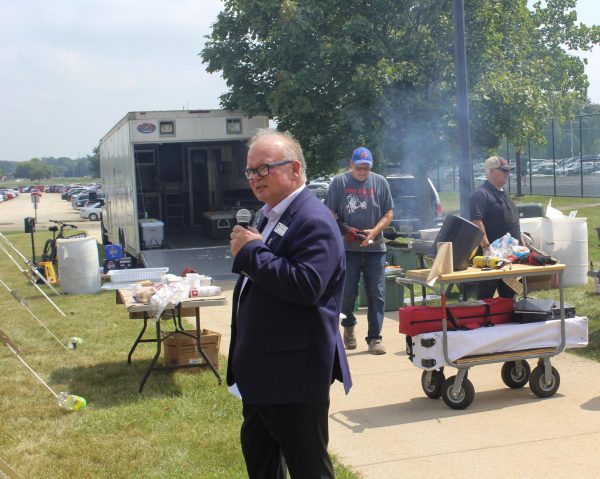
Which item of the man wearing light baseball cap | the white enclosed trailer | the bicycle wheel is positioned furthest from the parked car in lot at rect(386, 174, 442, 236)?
the man wearing light baseball cap

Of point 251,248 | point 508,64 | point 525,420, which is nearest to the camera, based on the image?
point 251,248

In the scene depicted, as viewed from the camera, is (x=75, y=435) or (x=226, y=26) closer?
(x=75, y=435)

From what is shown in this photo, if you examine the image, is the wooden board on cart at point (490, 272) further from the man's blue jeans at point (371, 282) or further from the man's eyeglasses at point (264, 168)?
the man's eyeglasses at point (264, 168)

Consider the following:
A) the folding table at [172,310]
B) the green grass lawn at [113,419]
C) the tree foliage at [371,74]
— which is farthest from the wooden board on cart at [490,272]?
the tree foliage at [371,74]

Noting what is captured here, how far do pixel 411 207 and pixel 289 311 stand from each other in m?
16.3

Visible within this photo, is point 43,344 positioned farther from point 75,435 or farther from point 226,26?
point 226,26

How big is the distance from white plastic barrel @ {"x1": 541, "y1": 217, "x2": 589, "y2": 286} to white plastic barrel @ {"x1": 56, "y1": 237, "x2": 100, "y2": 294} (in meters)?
7.67

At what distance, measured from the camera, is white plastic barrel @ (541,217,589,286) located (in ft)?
37.7

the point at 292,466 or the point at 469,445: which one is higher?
the point at 292,466

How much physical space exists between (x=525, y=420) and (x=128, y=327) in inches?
238

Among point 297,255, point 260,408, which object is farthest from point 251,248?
point 260,408

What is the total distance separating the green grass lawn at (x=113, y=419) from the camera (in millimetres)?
5281

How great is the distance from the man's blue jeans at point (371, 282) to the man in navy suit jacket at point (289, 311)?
14.9 feet

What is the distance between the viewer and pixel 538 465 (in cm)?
493
